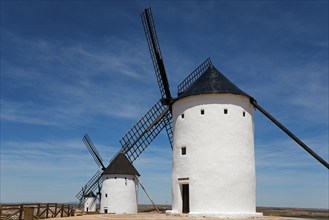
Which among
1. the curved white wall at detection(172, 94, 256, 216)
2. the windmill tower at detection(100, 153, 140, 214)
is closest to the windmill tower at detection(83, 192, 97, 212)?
the windmill tower at detection(100, 153, 140, 214)

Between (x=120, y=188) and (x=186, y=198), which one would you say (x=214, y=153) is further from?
(x=120, y=188)

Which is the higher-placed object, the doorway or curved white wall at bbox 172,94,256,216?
curved white wall at bbox 172,94,256,216

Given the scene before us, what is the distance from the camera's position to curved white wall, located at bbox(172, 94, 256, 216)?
18734 mm

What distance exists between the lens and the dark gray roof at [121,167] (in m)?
31.1

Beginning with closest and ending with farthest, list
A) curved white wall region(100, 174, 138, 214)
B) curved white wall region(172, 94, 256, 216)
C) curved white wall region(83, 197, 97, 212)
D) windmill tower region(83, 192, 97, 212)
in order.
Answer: curved white wall region(172, 94, 256, 216) < curved white wall region(100, 174, 138, 214) < curved white wall region(83, 197, 97, 212) < windmill tower region(83, 192, 97, 212)

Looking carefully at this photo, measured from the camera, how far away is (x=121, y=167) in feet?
103

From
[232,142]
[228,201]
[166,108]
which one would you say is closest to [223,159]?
[232,142]

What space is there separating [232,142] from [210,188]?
121 inches

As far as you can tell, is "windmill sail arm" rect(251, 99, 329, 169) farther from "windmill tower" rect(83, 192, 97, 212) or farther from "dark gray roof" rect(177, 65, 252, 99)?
"windmill tower" rect(83, 192, 97, 212)

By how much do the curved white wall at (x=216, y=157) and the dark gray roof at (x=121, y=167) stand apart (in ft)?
36.3

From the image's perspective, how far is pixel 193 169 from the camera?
19.6m

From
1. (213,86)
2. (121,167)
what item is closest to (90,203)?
(121,167)

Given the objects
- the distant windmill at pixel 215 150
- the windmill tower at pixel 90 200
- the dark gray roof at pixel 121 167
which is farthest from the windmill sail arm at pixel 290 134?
the windmill tower at pixel 90 200

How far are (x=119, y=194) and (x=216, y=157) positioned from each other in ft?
47.8
